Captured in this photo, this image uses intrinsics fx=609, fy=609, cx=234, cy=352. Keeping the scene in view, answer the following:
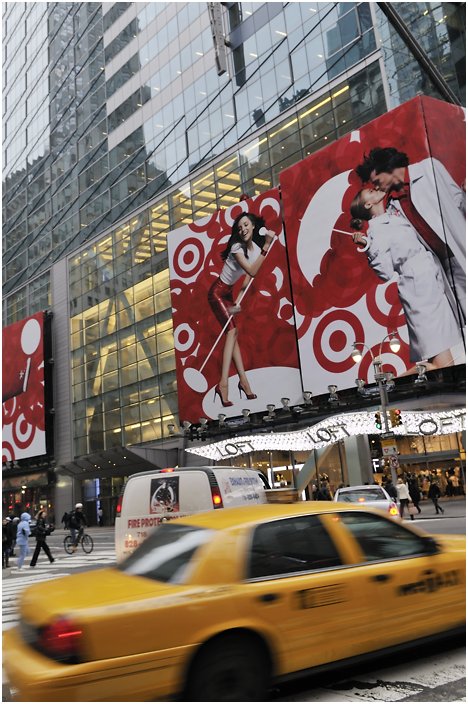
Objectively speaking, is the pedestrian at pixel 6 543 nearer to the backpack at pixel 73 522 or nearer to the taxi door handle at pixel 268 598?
the backpack at pixel 73 522

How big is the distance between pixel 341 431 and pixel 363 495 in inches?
448

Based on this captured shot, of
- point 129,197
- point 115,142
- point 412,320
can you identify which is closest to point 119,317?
point 129,197

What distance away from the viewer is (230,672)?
447 cm

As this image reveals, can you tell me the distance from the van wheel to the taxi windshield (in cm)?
1455

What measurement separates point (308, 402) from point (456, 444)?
8.10 metres

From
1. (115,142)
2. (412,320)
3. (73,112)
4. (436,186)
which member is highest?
(73,112)

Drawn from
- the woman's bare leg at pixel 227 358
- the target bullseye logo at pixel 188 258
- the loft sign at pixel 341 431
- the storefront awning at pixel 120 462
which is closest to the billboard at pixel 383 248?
the loft sign at pixel 341 431

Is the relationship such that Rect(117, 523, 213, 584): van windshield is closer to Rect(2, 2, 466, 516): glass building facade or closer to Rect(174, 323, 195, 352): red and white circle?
Rect(2, 2, 466, 516): glass building facade

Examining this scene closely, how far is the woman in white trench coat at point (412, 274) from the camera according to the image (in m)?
29.1

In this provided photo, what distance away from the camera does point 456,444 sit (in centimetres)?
3170

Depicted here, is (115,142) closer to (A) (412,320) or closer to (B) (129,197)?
(B) (129,197)

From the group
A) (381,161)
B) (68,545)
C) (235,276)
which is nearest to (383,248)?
(381,161)

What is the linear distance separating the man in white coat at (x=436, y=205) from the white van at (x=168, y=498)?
2126 cm

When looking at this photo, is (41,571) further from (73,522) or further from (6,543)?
(73,522)
